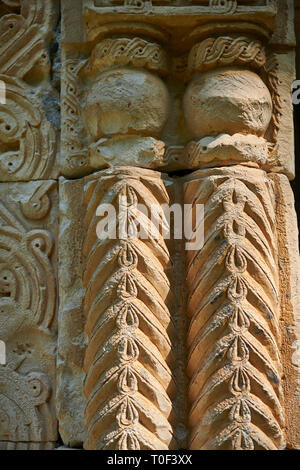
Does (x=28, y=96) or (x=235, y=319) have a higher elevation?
(x=28, y=96)

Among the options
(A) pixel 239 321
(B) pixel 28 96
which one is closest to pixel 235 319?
(A) pixel 239 321

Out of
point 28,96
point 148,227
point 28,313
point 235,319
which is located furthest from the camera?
point 28,96

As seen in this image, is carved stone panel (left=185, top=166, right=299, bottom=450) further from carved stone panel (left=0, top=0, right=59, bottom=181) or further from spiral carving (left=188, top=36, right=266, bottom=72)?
carved stone panel (left=0, top=0, right=59, bottom=181)

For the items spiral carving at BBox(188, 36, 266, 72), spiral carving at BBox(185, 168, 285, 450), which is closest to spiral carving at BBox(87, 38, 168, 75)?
spiral carving at BBox(188, 36, 266, 72)

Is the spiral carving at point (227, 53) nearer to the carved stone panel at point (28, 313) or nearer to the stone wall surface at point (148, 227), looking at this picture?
the stone wall surface at point (148, 227)

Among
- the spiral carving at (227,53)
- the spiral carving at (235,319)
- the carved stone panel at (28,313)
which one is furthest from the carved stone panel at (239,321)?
the carved stone panel at (28,313)

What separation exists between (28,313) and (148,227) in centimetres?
46

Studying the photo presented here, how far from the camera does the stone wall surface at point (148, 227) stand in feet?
6.07

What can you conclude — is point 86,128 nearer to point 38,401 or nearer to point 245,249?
point 245,249

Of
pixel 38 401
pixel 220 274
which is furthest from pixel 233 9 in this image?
pixel 38 401

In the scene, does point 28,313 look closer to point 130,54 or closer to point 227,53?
point 130,54

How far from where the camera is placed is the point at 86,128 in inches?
83.7

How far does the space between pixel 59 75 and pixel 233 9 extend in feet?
1.93

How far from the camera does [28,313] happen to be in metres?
2.12
